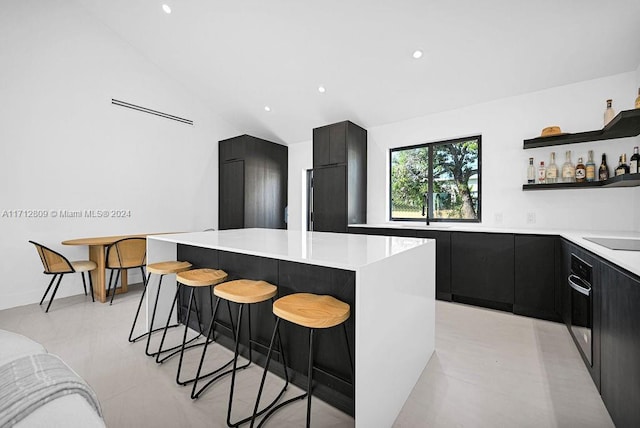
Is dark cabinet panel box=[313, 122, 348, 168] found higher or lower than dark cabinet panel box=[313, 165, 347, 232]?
higher

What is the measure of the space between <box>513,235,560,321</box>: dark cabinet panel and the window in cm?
92

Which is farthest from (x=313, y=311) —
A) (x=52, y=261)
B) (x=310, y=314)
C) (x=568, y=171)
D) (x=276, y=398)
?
(x=52, y=261)

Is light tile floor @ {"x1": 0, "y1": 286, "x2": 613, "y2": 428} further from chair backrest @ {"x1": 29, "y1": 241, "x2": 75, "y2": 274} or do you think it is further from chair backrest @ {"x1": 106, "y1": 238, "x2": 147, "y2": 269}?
chair backrest @ {"x1": 106, "y1": 238, "x2": 147, "y2": 269}

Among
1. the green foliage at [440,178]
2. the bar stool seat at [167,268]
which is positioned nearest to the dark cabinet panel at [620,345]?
the green foliage at [440,178]

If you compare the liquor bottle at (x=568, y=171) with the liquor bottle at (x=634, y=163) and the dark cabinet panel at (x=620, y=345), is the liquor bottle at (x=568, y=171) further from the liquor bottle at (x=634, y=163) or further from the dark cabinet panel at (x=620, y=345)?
the dark cabinet panel at (x=620, y=345)

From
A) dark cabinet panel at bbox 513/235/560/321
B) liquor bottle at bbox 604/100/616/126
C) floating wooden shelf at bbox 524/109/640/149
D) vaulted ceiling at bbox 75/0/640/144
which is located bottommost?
dark cabinet panel at bbox 513/235/560/321

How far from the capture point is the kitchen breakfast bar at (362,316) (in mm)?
1259

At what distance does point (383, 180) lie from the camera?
14.7 ft

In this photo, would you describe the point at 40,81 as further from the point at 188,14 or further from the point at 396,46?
the point at 396,46

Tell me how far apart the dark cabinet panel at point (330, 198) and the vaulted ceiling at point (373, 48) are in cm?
94

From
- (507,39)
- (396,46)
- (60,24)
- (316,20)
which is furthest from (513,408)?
(60,24)

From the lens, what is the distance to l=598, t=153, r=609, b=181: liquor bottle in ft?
9.07

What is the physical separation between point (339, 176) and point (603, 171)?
298cm

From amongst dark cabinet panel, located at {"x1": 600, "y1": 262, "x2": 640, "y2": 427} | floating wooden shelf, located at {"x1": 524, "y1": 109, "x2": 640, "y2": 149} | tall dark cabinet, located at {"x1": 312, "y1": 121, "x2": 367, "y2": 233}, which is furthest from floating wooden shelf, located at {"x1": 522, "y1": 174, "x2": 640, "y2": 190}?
tall dark cabinet, located at {"x1": 312, "y1": 121, "x2": 367, "y2": 233}
